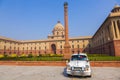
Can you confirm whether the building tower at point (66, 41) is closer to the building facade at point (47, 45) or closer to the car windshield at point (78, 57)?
the car windshield at point (78, 57)

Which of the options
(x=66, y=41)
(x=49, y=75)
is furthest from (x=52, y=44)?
(x=49, y=75)

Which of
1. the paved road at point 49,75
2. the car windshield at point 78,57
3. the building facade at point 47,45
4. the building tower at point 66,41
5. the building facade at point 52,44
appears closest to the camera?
the paved road at point 49,75

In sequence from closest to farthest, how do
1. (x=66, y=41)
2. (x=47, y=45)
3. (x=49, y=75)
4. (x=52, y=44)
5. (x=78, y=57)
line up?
(x=49, y=75) < (x=78, y=57) < (x=66, y=41) < (x=52, y=44) < (x=47, y=45)

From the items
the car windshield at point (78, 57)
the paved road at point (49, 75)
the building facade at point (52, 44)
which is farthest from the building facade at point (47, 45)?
the car windshield at point (78, 57)

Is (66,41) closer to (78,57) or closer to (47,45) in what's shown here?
(78,57)

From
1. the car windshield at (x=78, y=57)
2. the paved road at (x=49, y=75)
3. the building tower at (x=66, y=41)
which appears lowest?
the paved road at (x=49, y=75)

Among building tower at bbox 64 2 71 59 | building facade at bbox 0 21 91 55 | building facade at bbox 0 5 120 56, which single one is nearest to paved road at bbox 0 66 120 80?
building tower at bbox 64 2 71 59

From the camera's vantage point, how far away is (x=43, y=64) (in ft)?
62.7

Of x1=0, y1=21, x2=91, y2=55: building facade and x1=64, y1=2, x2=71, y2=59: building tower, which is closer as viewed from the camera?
x1=64, y1=2, x2=71, y2=59: building tower

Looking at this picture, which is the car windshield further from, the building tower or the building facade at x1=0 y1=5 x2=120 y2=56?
the building facade at x1=0 y1=5 x2=120 y2=56

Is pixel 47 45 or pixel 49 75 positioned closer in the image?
pixel 49 75

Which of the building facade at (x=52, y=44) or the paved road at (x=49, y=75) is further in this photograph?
the building facade at (x=52, y=44)

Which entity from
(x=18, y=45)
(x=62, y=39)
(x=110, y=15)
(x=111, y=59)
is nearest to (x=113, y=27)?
(x=110, y=15)

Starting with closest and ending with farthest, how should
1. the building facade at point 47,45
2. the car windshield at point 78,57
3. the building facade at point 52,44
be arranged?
the car windshield at point 78,57, the building facade at point 52,44, the building facade at point 47,45
